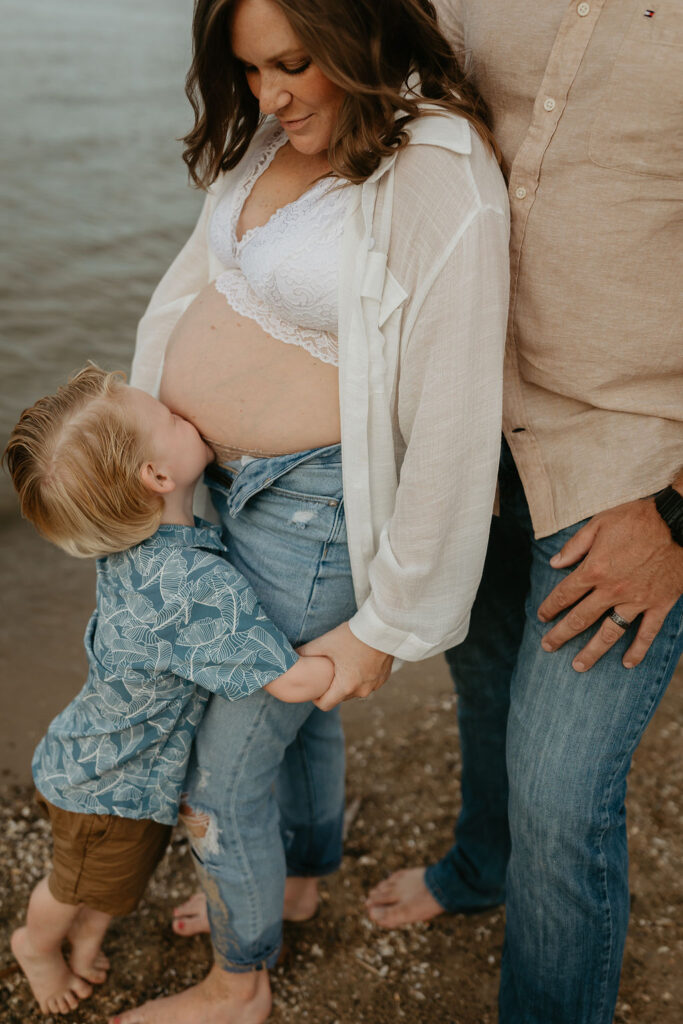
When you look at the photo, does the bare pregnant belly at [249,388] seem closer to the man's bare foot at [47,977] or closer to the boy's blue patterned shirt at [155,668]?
the boy's blue patterned shirt at [155,668]

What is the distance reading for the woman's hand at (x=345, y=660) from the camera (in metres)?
1.79

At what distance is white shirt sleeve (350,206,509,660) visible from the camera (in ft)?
4.96

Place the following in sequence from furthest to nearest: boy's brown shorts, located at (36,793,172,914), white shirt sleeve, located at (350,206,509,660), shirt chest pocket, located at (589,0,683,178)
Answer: boy's brown shorts, located at (36,793,172,914), white shirt sleeve, located at (350,206,509,660), shirt chest pocket, located at (589,0,683,178)

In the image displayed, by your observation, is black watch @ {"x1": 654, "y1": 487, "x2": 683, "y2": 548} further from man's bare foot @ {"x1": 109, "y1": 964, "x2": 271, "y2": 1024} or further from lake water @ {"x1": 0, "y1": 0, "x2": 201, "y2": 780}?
lake water @ {"x1": 0, "y1": 0, "x2": 201, "y2": 780}

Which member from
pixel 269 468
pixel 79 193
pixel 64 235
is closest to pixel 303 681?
pixel 269 468

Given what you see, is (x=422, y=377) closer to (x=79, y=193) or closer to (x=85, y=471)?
(x=85, y=471)

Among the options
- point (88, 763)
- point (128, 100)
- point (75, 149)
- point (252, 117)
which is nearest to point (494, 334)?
point (252, 117)

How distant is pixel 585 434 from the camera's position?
1.64 m

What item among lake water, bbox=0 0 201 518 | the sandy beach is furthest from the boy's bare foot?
lake water, bbox=0 0 201 518

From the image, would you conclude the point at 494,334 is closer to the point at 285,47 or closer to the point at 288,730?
the point at 285,47

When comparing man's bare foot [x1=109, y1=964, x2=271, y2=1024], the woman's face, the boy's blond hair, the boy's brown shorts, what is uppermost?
the woman's face

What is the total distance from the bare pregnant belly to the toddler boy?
0.07m

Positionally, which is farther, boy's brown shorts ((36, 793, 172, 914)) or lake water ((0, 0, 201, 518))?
lake water ((0, 0, 201, 518))

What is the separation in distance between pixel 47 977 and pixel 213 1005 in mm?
402
